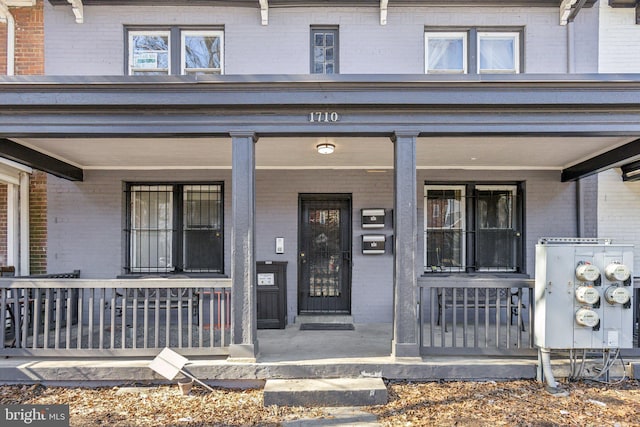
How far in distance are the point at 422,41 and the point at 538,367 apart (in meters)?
5.04

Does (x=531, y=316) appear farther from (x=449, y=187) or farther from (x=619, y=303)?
(x=449, y=187)

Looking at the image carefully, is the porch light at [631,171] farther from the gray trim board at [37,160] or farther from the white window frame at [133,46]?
the gray trim board at [37,160]

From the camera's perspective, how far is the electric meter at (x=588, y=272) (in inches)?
159

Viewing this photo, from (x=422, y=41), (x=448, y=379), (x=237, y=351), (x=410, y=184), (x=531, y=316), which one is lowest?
(x=448, y=379)

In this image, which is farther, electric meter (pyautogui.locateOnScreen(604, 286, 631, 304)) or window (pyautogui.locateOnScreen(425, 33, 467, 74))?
window (pyautogui.locateOnScreen(425, 33, 467, 74))

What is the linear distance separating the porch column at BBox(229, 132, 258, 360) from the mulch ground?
0.53 metres

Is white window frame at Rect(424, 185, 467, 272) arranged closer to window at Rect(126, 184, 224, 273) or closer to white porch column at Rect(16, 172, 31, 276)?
window at Rect(126, 184, 224, 273)

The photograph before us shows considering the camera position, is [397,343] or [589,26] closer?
[397,343]

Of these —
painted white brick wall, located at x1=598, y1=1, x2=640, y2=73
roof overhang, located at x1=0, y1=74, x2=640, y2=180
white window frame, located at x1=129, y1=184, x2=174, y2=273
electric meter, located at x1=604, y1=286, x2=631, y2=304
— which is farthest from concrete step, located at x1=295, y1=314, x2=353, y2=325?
painted white brick wall, located at x1=598, y1=1, x2=640, y2=73

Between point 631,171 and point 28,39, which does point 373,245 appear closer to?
point 631,171

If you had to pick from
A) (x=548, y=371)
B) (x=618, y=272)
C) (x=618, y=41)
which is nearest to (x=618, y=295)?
(x=618, y=272)

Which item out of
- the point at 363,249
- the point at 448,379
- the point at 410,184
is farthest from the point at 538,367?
the point at 363,249

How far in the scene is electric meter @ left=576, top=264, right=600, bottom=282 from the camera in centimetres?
403

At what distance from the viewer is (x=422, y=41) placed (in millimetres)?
6492
